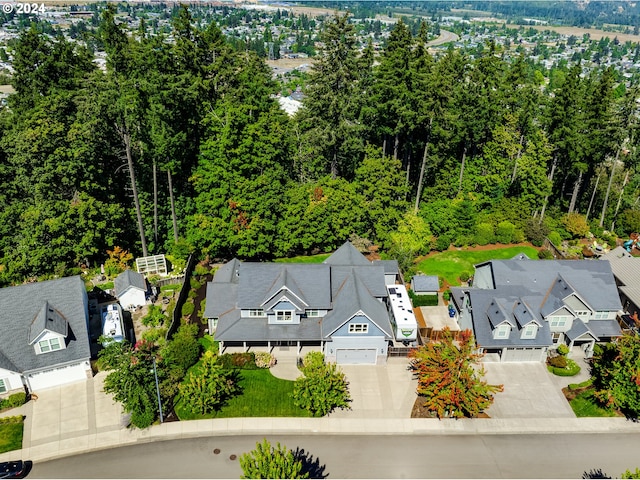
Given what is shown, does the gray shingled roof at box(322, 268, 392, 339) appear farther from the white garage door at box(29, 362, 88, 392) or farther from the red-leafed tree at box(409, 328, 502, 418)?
the white garage door at box(29, 362, 88, 392)

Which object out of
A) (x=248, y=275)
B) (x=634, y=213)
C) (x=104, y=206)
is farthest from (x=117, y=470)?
(x=634, y=213)

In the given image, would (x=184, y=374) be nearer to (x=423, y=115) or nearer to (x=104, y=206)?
(x=104, y=206)

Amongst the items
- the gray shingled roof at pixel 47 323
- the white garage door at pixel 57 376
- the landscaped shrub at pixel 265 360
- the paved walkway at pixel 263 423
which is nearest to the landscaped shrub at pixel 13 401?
the paved walkway at pixel 263 423

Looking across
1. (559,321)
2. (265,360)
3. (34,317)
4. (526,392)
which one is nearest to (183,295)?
(265,360)

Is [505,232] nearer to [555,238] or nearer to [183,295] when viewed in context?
[555,238]

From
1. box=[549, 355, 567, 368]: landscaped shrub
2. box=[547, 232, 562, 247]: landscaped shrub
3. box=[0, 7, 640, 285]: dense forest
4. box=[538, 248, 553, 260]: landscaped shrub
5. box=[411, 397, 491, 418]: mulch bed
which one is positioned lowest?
box=[411, 397, 491, 418]: mulch bed

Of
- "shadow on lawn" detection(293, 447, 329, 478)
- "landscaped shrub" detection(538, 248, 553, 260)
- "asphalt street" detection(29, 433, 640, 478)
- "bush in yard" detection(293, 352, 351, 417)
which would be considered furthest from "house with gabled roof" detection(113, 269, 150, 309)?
"landscaped shrub" detection(538, 248, 553, 260)
